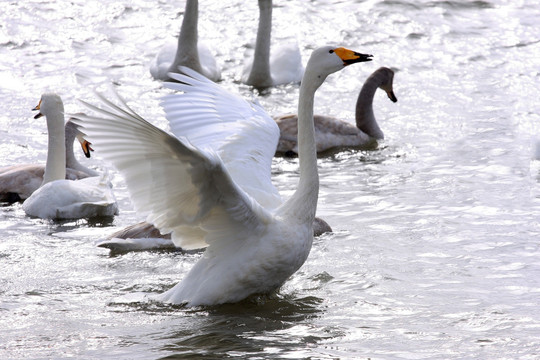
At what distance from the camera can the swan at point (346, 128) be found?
11.1 m

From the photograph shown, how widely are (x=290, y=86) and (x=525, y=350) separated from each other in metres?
8.81

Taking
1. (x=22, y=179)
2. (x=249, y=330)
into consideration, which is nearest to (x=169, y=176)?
(x=249, y=330)

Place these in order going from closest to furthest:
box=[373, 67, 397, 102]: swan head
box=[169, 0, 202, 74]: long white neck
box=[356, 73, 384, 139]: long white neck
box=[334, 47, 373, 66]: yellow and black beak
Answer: box=[334, 47, 373, 66]: yellow and black beak < box=[356, 73, 384, 139]: long white neck < box=[373, 67, 397, 102]: swan head < box=[169, 0, 202, 74]: long white neck

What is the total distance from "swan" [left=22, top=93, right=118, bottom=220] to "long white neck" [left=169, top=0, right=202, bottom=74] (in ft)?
15.5

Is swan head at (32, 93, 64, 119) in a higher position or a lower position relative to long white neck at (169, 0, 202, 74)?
lower

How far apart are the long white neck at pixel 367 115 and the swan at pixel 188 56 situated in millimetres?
2852

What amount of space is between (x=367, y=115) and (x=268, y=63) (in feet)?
8.44

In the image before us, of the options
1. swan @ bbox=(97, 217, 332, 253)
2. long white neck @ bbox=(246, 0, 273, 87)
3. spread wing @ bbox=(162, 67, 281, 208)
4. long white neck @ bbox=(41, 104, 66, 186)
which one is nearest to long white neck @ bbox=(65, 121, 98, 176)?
long white neck @ bbox=(41, 104, 66, 186)

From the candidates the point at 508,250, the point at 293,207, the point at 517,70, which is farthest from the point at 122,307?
the point at 517,70

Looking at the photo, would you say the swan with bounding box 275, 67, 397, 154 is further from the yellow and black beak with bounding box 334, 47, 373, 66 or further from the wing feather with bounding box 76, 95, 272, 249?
the wing feather with bounding box 76, 95, 272, 249

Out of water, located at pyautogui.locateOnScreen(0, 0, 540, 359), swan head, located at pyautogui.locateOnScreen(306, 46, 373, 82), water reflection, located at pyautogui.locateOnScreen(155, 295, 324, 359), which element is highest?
swan head, located at pyautogui.locateOnScreen(306, 46, 373, 82)

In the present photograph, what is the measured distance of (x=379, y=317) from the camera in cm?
621

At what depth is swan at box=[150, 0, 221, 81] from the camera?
13680 mm

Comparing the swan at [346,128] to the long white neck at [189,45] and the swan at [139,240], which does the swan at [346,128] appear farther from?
the swan at [139,240]
